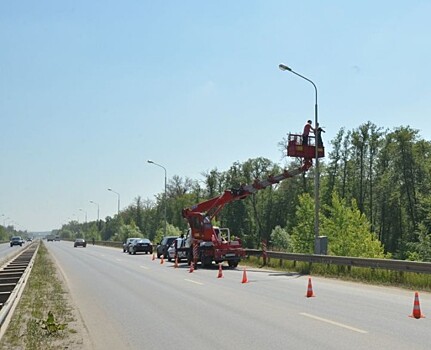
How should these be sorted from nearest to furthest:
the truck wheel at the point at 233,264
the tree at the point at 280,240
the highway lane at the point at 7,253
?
the truck wheel at the point at 233,264
the highway lane at the point at 7,253
the tree at the point at 280,240

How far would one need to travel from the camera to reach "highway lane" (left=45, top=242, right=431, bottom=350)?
8688mm

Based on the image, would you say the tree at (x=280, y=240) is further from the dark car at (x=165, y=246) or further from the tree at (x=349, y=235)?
the dark car at (x=165, y=246)

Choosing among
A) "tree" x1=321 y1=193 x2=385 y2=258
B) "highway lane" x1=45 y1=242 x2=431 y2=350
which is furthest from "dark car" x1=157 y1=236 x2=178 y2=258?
"tree" x1=321 y1=193 x2=385 y2=258

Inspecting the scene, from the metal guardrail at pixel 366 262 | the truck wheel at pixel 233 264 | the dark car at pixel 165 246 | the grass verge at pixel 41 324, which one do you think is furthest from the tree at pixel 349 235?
the grass verge at pixel 41 324

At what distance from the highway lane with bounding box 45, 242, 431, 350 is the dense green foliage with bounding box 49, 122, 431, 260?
141ft

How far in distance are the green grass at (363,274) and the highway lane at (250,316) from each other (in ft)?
4.23

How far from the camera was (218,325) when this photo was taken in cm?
1028

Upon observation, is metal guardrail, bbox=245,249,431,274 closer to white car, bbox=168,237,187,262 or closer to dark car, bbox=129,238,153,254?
white car, bbox=168,237,187,262

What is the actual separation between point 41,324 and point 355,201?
2300 inches

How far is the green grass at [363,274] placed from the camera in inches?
705

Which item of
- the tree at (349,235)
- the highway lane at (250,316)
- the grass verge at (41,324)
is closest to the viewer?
the highway lane at (250,316)

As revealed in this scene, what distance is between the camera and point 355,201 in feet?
214

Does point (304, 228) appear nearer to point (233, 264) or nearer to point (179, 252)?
point (179, 252)

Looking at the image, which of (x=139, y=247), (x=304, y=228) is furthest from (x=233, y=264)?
(x=304, y=228)
